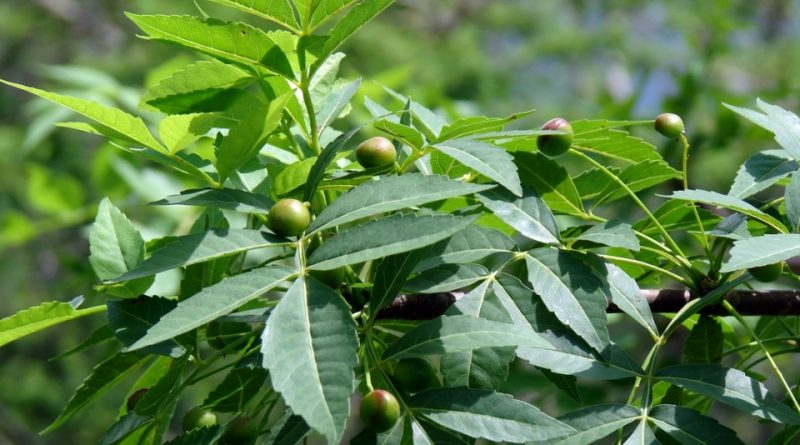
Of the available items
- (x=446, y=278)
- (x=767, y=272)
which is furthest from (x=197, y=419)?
(x=767, y=272)

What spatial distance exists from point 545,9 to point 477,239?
8693mm

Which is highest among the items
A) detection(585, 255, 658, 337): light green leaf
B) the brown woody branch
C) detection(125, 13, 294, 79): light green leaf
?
detection(125, 13, 294, 79): light green leaf

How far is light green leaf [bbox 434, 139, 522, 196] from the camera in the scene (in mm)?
732

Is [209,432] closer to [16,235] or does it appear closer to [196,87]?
[196,87]

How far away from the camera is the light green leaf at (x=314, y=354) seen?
56 centimetres

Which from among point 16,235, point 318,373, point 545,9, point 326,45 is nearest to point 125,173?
point 16,235

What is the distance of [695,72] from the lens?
8.19ft

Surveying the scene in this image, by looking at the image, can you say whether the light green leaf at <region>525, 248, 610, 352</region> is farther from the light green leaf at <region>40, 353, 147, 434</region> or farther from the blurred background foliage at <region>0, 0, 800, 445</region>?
the blurred background foliage at <region>0, 0, 800, 445</region>

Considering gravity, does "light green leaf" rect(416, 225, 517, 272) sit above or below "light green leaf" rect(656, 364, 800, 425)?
above

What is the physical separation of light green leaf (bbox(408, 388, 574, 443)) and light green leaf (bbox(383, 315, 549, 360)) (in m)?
0.04

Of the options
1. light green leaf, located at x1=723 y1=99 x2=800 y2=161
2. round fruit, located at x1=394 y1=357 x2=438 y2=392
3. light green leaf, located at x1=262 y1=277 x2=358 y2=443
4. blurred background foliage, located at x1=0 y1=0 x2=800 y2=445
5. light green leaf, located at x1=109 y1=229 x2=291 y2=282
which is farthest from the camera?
blurred background foliage, located at x1=0 y1=0 x2=800 y2=445

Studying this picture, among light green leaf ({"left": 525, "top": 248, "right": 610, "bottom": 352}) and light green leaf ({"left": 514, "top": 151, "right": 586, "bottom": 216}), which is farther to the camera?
light green leaf ({"left": 514, "top": 151, "right": 586, "bottom": 216})

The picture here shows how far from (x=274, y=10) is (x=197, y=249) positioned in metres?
0.25

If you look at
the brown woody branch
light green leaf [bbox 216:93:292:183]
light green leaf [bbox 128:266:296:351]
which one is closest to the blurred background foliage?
the brown woody branch
